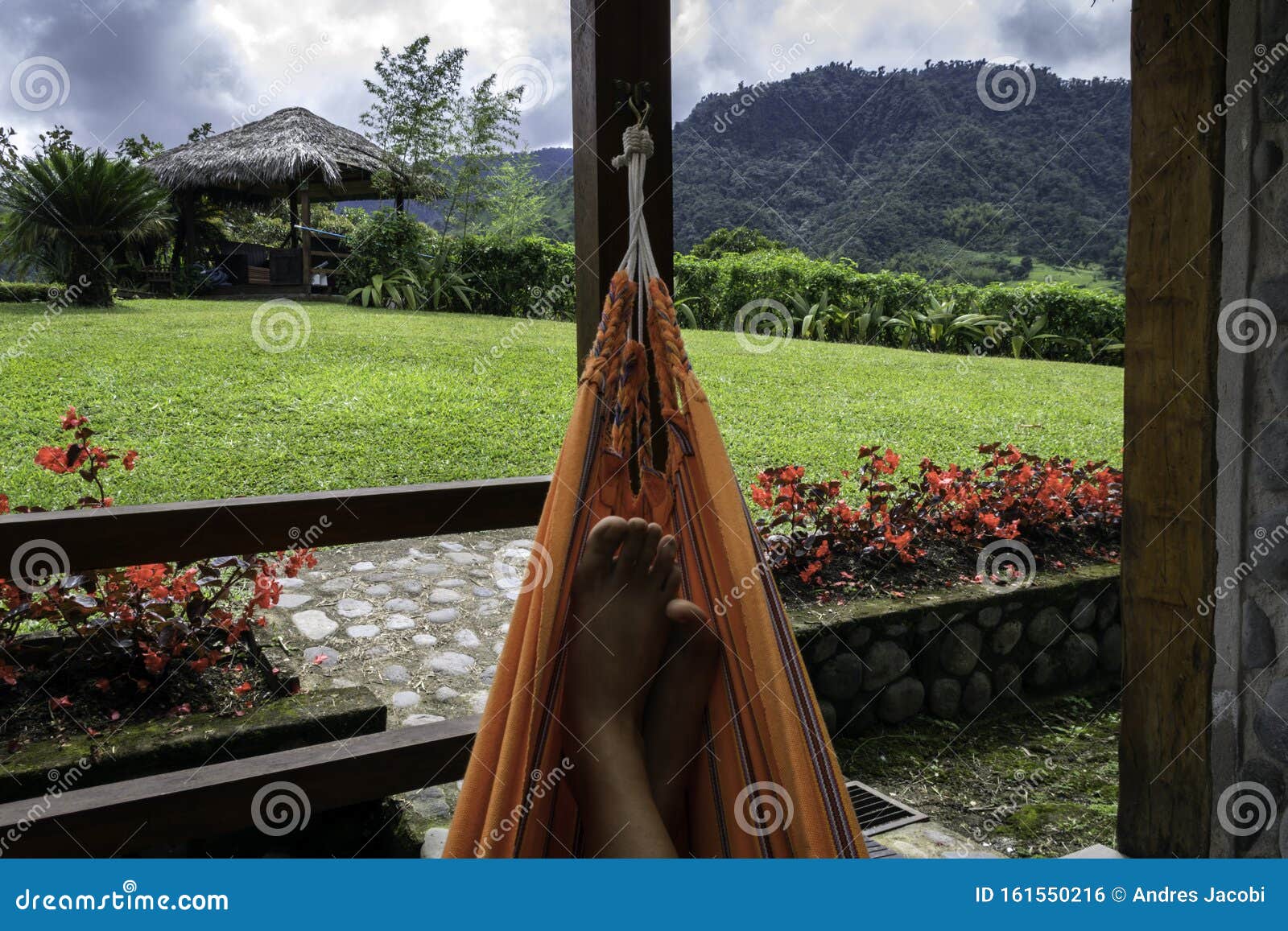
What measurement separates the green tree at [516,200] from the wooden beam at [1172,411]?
37.6 ft

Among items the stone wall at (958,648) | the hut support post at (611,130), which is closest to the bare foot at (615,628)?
the hut support post at (611,130)

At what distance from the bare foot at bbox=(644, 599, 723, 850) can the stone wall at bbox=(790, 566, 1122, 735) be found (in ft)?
3.45

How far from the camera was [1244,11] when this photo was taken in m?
1.30

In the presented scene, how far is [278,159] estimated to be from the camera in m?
10.5

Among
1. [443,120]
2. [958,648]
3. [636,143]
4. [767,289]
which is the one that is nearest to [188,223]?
[443,120]

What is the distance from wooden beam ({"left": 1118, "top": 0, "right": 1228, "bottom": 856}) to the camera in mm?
1348

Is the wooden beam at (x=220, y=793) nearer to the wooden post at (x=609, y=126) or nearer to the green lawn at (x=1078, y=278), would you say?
the wooden post at (x=609, y=126)

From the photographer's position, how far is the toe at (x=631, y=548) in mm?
1214

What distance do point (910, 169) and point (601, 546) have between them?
14.0m

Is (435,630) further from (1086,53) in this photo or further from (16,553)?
(1086,53)

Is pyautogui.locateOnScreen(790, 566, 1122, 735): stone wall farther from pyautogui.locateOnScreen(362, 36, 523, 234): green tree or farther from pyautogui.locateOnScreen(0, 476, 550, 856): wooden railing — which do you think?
pyautogui.locateOnScreen(362, 36, 523, 234): green tree

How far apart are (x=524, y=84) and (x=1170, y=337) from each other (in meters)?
12.1

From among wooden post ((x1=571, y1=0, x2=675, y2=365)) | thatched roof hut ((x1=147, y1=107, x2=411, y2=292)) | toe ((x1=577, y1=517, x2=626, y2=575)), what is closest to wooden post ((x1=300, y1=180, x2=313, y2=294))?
thatched roof hut ((x1=147, y1=107, x2=411, y2=292))
